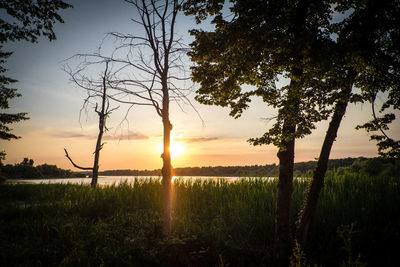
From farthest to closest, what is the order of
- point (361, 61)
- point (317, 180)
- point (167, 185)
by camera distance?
1. point (167, 185)
2. point (317, 180)
3. point (361, 61)

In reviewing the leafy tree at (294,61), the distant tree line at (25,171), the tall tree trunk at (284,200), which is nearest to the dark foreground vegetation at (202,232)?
the tall tree trunk at (284,200)

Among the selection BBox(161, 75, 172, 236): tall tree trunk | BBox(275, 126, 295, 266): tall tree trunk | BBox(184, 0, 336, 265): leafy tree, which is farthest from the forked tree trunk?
BBox(275, 126, 295, 266): tall tree trunk

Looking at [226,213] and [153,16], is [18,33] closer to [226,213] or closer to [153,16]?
[153,16]

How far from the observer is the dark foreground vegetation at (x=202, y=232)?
4344 millimetres

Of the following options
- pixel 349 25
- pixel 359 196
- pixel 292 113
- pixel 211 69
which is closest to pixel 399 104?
pixel 349 25

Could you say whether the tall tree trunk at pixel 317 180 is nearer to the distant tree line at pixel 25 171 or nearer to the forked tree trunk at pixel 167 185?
the forked tree trunk at pixel 167 185

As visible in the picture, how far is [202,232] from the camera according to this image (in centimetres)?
550

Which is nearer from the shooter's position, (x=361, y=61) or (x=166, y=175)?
(x=361, y=61)

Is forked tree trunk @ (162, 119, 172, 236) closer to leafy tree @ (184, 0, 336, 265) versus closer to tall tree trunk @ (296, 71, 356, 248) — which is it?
leafy tree @ (184, 0, 336, 265)

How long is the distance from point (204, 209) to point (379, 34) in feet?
22.5

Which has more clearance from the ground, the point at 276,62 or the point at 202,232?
the point at 276,62

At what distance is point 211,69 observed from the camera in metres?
4.42

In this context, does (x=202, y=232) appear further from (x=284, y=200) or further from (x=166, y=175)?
(x=284, y=200)

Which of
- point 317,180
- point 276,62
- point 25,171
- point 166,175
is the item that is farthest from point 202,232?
point 25,171
